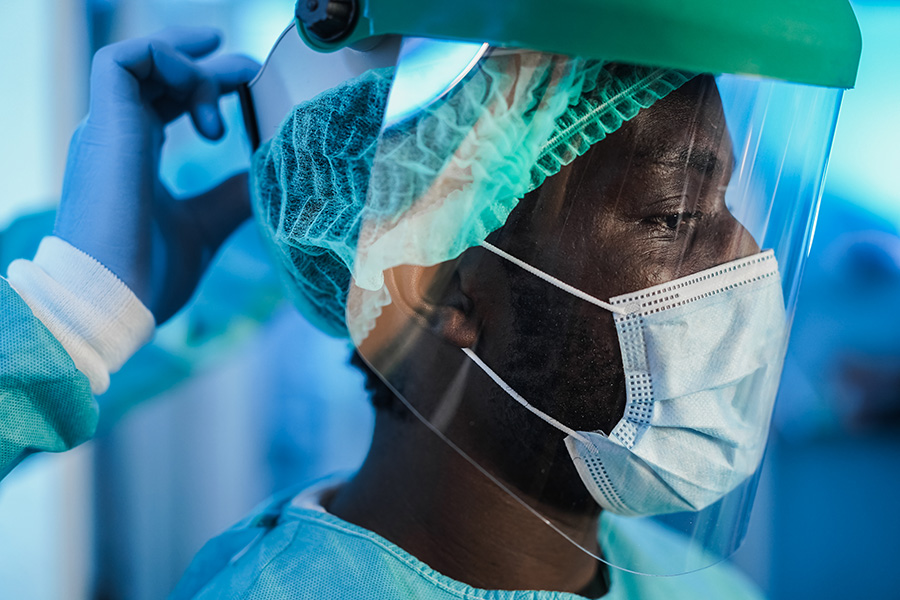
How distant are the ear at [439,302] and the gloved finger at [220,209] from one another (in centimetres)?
61

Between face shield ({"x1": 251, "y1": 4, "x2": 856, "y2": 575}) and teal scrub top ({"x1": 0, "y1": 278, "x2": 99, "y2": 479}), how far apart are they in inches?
12.8

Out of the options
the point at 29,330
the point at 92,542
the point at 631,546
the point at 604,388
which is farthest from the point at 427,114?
the point at 92,542

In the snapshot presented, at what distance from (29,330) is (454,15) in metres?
0.63

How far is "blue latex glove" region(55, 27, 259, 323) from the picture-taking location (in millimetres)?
1038

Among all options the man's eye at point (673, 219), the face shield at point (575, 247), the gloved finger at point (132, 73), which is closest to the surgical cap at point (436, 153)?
the face shield at point (575, 247)

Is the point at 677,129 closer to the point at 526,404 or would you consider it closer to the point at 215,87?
the point at 526,404

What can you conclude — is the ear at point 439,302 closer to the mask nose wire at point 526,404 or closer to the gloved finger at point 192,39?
the mask nose wire at point 526,404

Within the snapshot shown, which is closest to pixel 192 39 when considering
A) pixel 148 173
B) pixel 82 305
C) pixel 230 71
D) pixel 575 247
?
pixel 230 71

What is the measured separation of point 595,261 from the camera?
2.56ft

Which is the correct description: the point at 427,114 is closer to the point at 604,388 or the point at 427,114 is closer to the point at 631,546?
the point at 604,388

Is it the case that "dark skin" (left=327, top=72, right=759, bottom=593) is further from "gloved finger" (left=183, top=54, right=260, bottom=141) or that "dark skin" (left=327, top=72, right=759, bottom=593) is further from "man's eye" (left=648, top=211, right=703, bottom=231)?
"gloved finger" (left=183, top=54, right=260, bottom=141)

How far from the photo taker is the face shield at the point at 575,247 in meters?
0.74

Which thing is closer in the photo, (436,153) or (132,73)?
(436,153)

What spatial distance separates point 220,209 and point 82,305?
401mm
